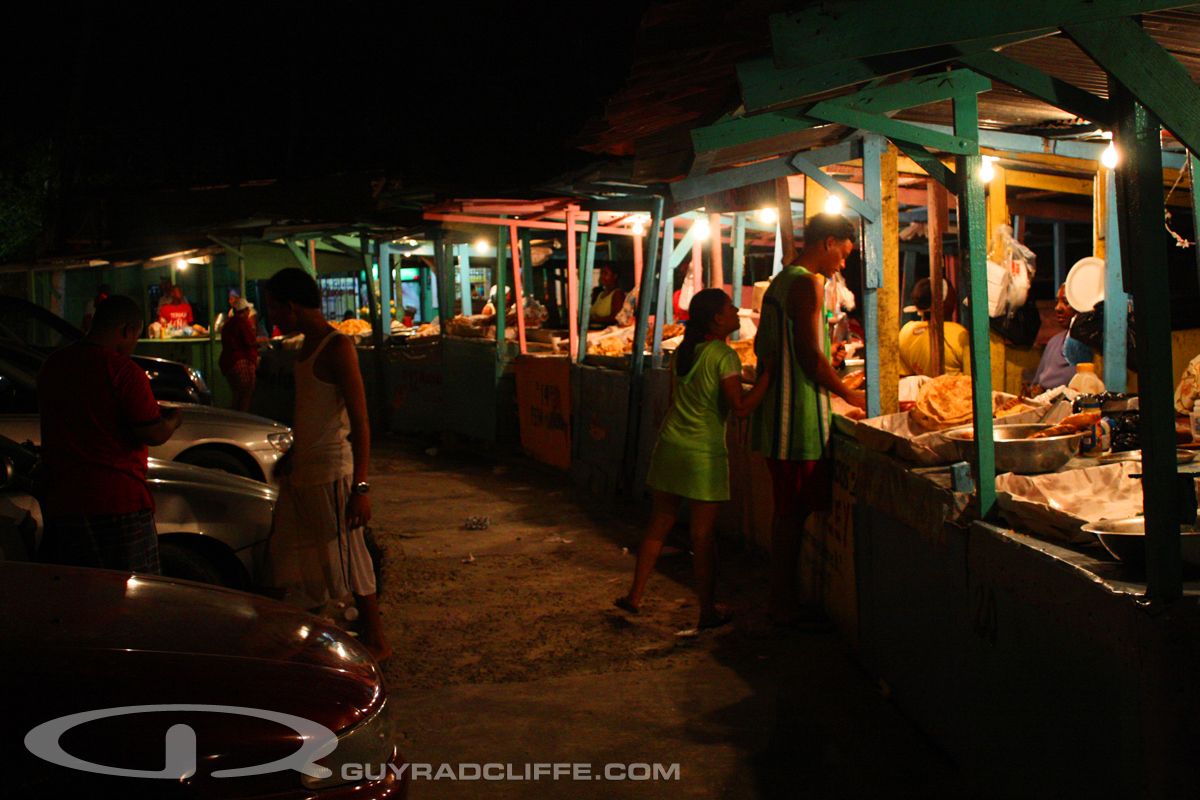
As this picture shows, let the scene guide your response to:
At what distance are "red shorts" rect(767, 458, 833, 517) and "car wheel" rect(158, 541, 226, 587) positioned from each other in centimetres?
316

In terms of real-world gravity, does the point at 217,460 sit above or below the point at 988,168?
below

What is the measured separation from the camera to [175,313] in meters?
18.8

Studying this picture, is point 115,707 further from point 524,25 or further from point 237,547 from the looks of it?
point 524,25

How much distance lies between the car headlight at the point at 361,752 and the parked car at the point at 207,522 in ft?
8.60

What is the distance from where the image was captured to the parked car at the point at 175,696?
1897 millimetres

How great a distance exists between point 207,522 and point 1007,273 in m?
6.06

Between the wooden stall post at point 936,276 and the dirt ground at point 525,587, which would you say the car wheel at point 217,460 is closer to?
the dirt ground at point 525,587

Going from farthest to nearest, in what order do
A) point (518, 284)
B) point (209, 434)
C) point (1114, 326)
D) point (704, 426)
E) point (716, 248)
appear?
point (518, 284), point (716, 248), point (209, 434), point (1114, 326), point (704, 426)

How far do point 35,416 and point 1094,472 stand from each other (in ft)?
21.4

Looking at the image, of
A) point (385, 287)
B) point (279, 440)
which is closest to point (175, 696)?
point (279, 440)

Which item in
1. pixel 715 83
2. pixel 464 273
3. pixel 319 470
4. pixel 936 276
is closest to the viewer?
pixel 319 470

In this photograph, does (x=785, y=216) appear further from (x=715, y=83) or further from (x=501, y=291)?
(x=501, y=291)

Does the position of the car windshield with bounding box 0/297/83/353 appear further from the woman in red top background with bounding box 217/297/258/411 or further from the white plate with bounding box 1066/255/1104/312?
the white plate with bounding box 1066/255/1104/312

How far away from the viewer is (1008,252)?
276 inches
